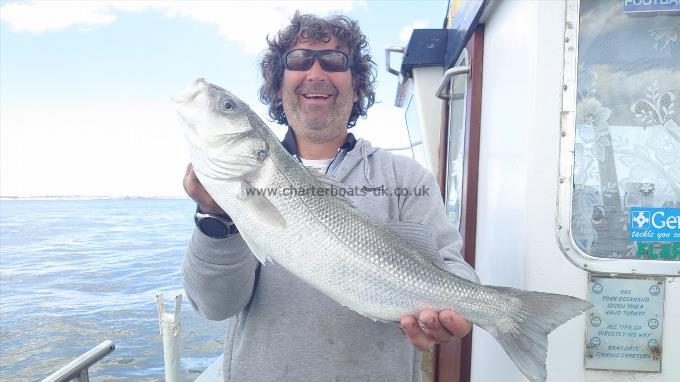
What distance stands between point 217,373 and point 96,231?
42.9m

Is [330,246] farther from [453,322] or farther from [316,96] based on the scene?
[316,96]

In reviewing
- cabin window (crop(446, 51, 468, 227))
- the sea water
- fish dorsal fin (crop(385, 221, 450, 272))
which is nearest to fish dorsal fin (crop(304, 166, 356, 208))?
fish dorsal fin (crop(385, 221, 450, 272))

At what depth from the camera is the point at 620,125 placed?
7.73 ft

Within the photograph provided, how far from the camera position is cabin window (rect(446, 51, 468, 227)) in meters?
4.14

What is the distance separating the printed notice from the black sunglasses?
1967 mm

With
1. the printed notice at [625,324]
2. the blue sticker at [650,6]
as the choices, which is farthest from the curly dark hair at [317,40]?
the printed notice at [625,324]

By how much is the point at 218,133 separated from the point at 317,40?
47.8 inches

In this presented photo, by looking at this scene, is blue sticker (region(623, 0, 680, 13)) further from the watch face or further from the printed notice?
the watch face

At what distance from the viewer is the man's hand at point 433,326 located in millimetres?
2076

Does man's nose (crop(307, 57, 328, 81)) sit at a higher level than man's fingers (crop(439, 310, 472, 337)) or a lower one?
higher

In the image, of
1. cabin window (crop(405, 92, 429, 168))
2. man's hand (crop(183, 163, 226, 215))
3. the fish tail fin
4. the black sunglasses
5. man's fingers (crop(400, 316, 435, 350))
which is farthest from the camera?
cabin window (crop(405, 92, 429, 168))

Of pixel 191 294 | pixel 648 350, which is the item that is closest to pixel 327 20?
pixel 191 294

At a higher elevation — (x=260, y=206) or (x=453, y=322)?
(x=260, y=206)

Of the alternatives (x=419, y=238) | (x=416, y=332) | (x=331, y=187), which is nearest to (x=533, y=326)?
(x=416, y=332)
